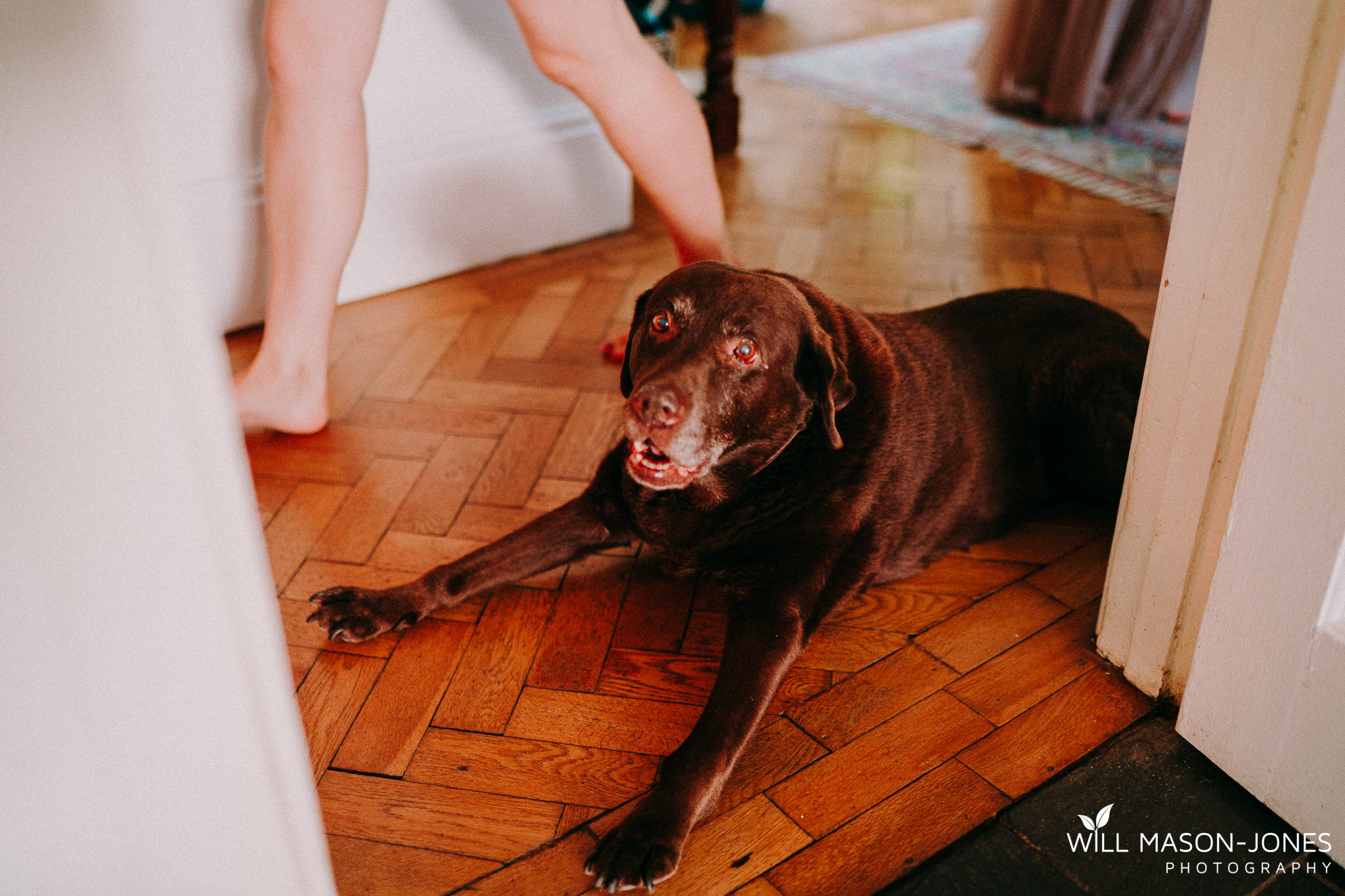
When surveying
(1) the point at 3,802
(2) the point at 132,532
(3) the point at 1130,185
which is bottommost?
(3) the point at 1130,185

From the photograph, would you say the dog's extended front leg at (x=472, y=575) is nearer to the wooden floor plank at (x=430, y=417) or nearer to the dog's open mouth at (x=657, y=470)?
the dog's open mouth at (x=657, y=470)

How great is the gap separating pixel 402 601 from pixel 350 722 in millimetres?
226

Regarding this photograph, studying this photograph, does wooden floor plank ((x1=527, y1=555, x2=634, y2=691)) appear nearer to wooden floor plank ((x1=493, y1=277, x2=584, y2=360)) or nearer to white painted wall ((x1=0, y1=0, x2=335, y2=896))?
white painted wall ((x1=0, y1=0, x2=335, y2=896))

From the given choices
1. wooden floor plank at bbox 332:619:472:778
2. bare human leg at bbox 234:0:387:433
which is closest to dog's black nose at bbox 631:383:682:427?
wooden floor plank at bbox 332:619:472:778

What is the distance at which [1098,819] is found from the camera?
130 centimetres

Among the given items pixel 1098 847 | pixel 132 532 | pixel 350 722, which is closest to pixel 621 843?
pixel 350 722

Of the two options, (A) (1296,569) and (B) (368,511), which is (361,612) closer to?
(B) (368,511)

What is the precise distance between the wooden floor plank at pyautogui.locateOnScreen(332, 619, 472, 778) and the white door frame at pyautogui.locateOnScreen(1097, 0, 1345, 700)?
1036 millimetres

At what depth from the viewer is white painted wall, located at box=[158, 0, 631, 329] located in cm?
238

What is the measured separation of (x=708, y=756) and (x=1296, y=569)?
0.75 meters

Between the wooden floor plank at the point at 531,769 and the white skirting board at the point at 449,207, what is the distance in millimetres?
1568

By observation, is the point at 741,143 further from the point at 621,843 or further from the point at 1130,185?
the point at 621,843

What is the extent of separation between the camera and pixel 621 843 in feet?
4.03

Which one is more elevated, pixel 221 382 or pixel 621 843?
pixel 221 382
